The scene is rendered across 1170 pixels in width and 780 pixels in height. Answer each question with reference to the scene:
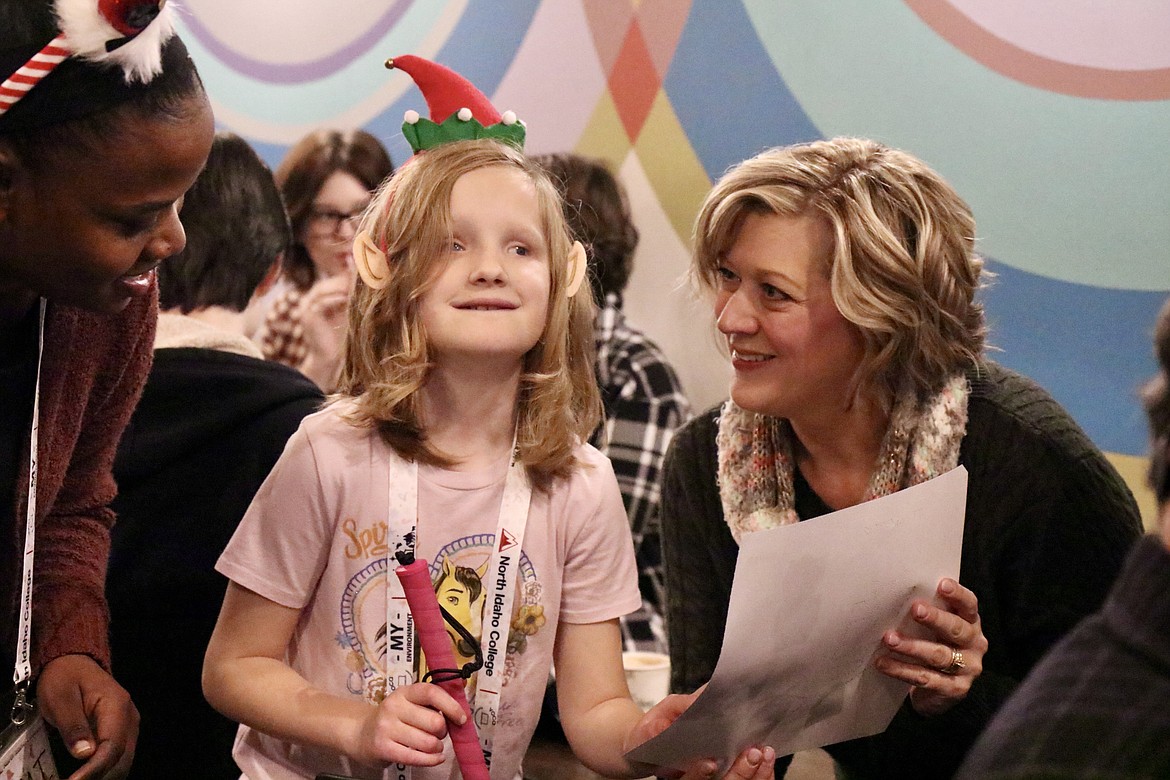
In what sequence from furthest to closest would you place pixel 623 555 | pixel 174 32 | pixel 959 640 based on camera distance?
pixel 623 555 → pixel 959 640 → pixel 174 32

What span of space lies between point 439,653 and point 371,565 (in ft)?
0.85

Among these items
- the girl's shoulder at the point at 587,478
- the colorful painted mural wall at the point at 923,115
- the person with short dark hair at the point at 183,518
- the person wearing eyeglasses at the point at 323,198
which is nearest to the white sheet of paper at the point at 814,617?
the girl's shoulder at the point at 587,478

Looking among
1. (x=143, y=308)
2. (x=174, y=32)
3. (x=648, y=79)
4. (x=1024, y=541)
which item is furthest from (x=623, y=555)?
(x=648, y=79)

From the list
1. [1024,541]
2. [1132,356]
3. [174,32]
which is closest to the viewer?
[174,32]

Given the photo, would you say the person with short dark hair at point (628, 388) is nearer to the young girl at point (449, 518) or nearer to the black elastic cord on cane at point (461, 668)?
the young girl at point (449, 518)

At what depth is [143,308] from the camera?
1.59 metres

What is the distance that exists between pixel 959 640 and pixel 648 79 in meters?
2.18

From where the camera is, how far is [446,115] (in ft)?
5.45

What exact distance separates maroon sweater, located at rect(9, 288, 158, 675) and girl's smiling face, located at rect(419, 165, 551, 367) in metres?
0.42

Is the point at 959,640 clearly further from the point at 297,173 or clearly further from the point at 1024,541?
the point at 297,173

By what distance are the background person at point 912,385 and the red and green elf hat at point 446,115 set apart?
0.34 m

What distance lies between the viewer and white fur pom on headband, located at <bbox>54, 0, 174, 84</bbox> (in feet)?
3.82

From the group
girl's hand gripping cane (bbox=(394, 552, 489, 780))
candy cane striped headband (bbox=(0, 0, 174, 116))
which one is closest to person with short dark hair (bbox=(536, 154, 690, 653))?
girl's hand gripping cane (bbox=(394, 552, 489, 780))

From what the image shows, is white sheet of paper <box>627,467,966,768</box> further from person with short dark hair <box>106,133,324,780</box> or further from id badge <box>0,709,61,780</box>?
person with short dark hair <box>106,133,324,780</box>
